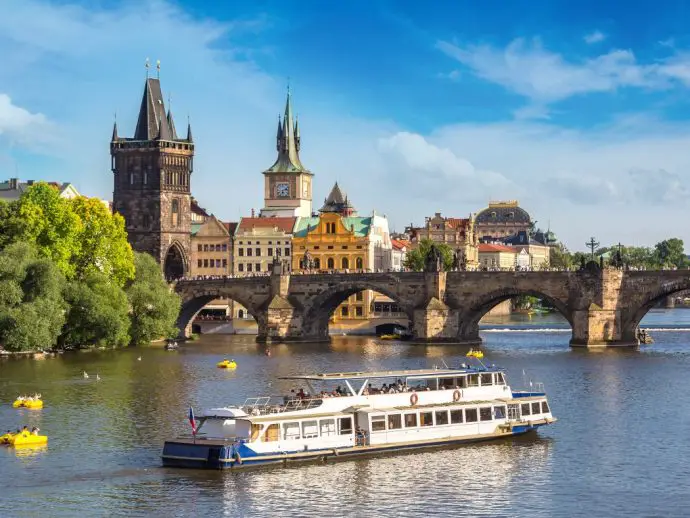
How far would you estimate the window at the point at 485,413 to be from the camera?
68.9 m

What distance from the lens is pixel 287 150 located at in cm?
19862

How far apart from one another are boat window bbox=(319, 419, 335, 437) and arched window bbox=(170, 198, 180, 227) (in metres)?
106

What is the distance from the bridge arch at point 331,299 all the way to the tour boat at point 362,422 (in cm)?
6627

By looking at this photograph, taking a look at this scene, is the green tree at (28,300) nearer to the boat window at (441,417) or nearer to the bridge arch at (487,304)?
the bridge arch at (487,304)

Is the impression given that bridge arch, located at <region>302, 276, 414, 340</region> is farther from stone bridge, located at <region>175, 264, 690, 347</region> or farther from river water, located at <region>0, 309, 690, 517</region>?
river water, located at <region>0, 309, 690, 517</region>

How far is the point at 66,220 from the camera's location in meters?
123

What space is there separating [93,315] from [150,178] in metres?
52.0

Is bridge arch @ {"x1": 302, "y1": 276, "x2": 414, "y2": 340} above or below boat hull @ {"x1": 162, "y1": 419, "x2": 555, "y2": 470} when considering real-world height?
above

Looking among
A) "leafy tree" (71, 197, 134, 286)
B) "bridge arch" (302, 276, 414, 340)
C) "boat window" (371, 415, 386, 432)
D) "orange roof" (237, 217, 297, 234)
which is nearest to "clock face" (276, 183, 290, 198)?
"orange roof" (237, 217, 297, 234)

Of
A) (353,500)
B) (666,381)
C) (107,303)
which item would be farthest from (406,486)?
(107,303)

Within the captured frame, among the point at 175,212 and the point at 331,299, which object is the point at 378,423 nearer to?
the point at 331,299

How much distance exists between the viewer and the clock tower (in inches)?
7746

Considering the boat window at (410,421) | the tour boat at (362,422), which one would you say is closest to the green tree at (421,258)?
the tour boat at (362,422)

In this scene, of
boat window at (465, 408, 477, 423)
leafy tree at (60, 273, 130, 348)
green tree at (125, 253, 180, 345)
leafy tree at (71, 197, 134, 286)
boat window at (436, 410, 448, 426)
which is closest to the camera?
boat window at (436, 410, 448, 426)
